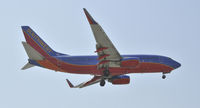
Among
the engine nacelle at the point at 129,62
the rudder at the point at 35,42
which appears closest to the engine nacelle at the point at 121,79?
the engine nacelle at the point at 129,62

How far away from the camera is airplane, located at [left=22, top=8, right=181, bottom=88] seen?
68.6m

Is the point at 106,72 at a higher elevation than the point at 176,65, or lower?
higher

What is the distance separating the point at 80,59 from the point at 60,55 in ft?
12.1

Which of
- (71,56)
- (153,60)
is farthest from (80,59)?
(153,60)

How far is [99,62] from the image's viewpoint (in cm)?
6925

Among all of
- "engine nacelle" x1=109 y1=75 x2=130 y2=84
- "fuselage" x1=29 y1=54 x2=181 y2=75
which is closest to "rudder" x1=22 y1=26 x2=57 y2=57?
"fuselage" x1=29 y1=54 x2=181 y2=75

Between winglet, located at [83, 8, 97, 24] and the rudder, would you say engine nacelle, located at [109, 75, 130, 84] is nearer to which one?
the rudder

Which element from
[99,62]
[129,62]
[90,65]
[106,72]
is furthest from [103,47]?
[90,65]

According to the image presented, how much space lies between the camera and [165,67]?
76.1 meters

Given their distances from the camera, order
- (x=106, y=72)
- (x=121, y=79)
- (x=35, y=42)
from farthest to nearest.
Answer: (x=121, y=79) → (x=35, y=42) → (x=106, y=72)

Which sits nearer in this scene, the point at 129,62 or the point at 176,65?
the point at 129,62

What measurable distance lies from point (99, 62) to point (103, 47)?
5.45 metres

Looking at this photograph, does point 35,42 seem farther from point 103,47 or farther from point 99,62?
point 103,47

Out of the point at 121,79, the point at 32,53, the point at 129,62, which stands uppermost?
the point at 32,53
